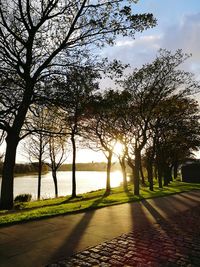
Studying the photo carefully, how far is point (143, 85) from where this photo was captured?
2342 centimetres

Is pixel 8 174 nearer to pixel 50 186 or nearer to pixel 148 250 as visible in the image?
pixel 148 250

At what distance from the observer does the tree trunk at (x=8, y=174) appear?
53.3 feet

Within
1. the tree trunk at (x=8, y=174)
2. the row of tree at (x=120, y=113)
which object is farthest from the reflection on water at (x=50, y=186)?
the tree trunk at (x=8, y=174)

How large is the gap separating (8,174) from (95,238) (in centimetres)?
969

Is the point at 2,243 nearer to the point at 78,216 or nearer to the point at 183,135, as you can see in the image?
the point at 78,216

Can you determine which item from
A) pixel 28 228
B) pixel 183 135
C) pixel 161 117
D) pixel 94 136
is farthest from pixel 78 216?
pixel 183 135

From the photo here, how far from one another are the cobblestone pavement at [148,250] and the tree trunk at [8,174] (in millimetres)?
9135

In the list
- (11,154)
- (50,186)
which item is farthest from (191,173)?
(11,154)

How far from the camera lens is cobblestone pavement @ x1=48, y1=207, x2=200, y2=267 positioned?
236 inches

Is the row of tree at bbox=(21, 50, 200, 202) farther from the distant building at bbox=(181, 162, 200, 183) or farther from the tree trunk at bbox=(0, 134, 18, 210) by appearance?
the distant building at bbox=(181, 162, 200, 183)

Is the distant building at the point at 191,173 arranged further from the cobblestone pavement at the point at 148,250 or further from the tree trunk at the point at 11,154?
the cobblestone pavement at the point at 148,250

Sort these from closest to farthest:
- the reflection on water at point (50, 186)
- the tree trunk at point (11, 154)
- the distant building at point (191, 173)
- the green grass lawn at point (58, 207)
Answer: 1. the green grass lawn at point (58, 207)
2. the tree trunk at point (11, 154)
3. the reflection on water at point (50, 186)
4. the distant building at point (191, 173)

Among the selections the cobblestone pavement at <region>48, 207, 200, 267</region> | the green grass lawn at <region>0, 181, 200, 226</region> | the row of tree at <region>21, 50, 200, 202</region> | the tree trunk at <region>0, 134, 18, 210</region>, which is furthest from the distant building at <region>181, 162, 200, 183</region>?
the cobblestone pavement at <region>48, 207, 200, 267</region>

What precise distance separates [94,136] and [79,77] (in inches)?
620
